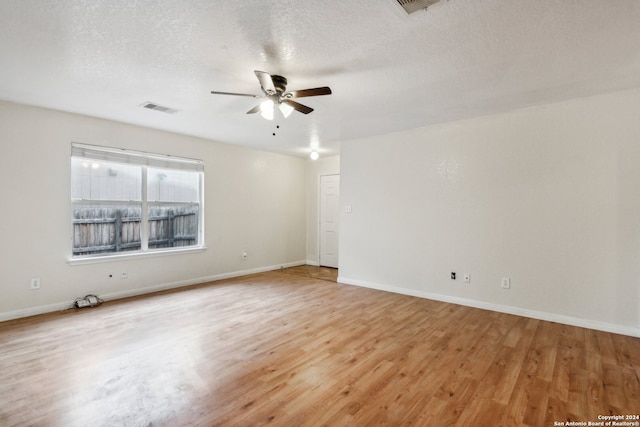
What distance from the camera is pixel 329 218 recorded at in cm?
693

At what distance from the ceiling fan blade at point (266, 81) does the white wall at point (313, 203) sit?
4.26 m

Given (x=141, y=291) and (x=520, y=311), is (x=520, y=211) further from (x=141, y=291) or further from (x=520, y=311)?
Result: (x=141, y=291)

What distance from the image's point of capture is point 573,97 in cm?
334

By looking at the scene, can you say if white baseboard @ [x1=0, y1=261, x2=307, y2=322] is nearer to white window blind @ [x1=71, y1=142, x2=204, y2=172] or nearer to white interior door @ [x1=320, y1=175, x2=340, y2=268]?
white interior door @ [x1=320, y1=175, x2=340, y2=268]

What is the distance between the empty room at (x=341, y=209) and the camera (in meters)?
1.98

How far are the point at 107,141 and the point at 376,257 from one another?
440 centimetres

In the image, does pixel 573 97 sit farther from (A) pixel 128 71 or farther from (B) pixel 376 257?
(A) pixel 128 71

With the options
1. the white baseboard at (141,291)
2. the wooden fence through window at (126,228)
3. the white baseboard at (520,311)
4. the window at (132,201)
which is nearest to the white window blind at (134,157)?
the window at (132,201)

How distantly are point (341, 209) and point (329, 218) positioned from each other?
4.93ft

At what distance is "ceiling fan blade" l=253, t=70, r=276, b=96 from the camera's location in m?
2.39

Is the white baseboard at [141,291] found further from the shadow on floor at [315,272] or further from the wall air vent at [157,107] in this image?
the wall air vent at [157,107]

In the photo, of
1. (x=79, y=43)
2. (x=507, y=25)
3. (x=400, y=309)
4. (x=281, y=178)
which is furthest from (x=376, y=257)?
(x=79, y=43)

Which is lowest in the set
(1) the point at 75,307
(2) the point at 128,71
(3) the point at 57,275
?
(1) the point at 75,307

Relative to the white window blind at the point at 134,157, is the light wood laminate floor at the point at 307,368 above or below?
below
